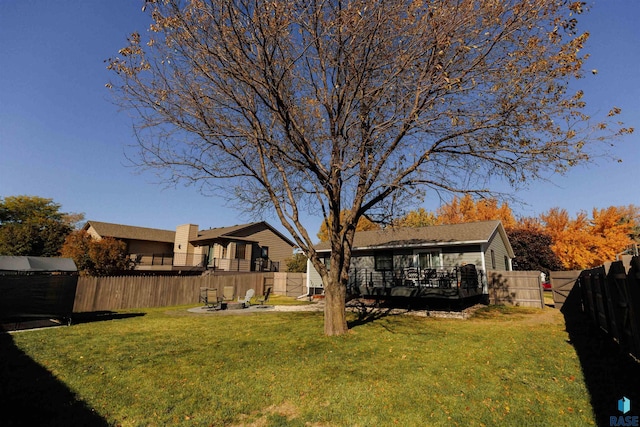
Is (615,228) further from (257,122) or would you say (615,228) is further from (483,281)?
(257,122)

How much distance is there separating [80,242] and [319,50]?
2005cm

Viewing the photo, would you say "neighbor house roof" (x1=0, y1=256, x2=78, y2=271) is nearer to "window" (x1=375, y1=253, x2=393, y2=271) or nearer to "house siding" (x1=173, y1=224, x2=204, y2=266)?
"window" (x1=375, y1=253, x2=393, y2=271)

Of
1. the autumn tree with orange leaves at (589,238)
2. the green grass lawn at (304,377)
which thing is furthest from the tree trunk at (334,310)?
the autumn tree with orange leaves at (589,238)

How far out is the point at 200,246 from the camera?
33.7 m

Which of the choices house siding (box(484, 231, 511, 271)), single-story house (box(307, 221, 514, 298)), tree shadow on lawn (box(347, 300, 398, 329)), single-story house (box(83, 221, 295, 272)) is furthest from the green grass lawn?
single-story house (box(83, 221, 295, 272))

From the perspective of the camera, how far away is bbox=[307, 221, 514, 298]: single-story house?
52.3ft

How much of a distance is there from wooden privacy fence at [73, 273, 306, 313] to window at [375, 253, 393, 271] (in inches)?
432

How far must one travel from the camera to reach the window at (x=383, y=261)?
21.0 metres

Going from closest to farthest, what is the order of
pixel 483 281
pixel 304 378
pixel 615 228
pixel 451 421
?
1. pixel 451 421
2. pixel 304 378
3. pixel 483 281
4. pixel 615 228

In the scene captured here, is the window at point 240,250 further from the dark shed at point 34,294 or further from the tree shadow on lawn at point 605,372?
the tree shadow on lawn at point 605,372

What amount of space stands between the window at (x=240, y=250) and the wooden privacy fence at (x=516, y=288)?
73.9 ft

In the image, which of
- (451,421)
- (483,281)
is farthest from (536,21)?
(483,281)

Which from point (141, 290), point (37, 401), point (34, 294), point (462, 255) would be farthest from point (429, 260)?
point (34, 294)

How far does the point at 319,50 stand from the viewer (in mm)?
8992
